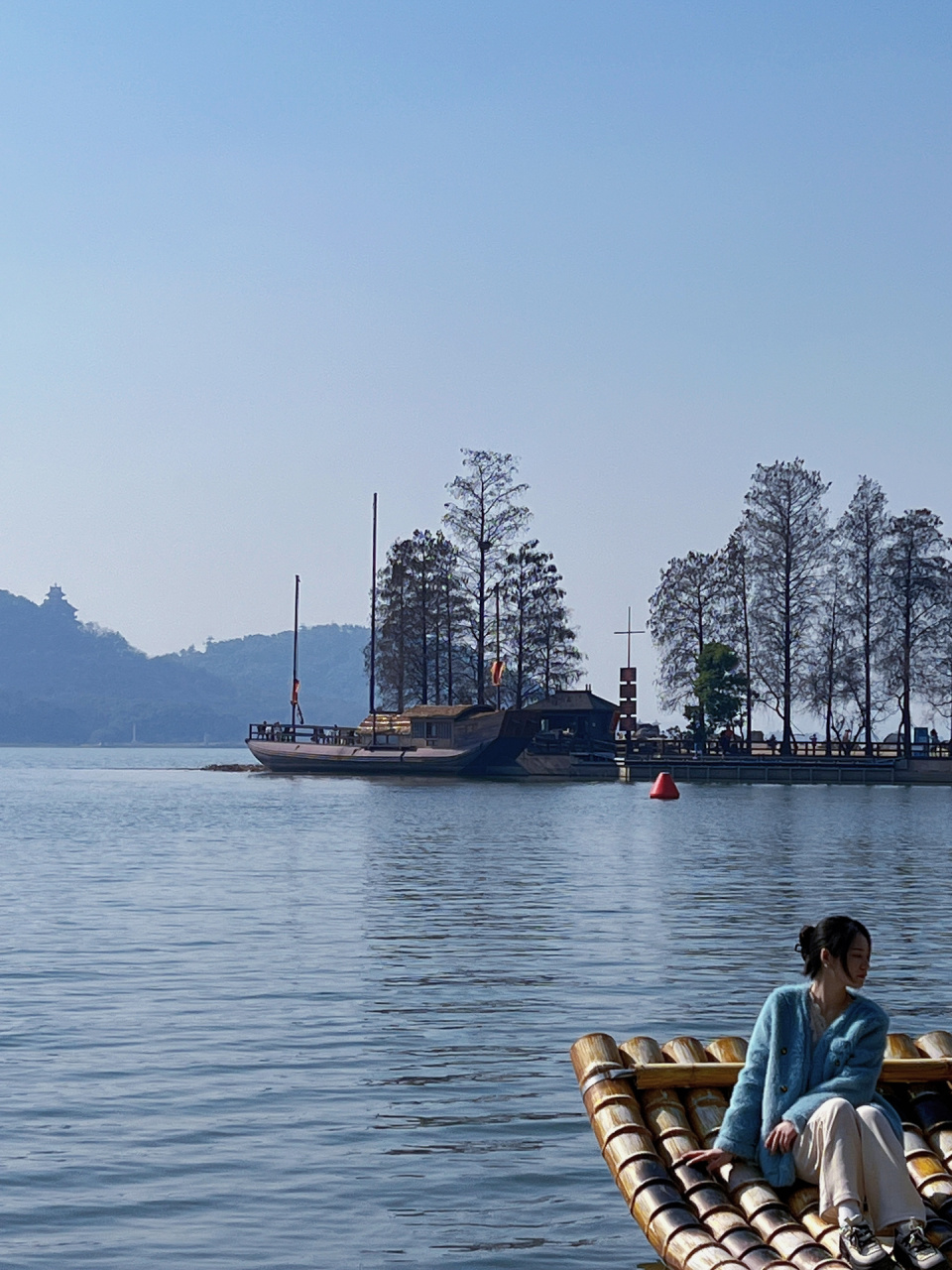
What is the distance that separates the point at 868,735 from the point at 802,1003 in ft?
233

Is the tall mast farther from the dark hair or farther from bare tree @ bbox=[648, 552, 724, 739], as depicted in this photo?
the dark hair

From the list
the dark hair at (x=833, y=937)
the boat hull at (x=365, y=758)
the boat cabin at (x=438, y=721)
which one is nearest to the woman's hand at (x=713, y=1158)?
Answer: the dark hair at (x=833, y=937)

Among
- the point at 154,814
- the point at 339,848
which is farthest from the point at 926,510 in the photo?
the point at 339,848

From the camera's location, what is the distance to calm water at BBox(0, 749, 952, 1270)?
911 centimetres

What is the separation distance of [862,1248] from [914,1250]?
0.26 m

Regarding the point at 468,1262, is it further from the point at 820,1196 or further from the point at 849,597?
the point at 849,597

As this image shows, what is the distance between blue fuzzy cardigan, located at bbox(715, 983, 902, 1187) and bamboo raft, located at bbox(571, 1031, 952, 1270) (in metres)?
0.16

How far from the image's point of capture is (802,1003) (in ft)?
25.4

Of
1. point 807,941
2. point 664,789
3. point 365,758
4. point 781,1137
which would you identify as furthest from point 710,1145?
point 365,758

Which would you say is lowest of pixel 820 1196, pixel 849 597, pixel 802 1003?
pixel 820 1196

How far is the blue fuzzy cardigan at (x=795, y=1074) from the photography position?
299 inches

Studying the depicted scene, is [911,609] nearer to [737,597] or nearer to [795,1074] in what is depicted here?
[737,597]

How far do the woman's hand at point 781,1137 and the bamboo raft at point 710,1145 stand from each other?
198 millimetres

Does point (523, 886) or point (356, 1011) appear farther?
point (523, 886)
